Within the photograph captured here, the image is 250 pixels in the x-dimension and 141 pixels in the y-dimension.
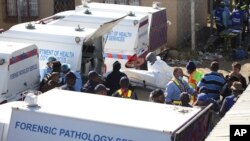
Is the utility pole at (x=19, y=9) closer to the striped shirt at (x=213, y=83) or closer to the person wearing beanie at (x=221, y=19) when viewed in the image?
the person wearing beanie at (x=221, y=19)

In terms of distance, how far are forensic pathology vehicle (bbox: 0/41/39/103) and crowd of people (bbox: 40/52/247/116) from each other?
257 mm

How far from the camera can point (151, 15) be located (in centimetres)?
1443

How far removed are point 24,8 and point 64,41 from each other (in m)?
8.38

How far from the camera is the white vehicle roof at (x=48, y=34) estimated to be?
1110 cm

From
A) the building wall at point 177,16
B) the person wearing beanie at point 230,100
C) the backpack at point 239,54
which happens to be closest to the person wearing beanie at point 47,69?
the person wearing beanie at point 230,100

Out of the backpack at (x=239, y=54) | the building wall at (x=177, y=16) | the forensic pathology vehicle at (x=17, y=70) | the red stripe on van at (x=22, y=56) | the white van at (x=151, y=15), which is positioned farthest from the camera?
the building wall at (x=177, y=16)

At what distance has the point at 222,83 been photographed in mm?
10195

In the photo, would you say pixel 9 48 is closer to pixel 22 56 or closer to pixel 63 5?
pixel 22 56

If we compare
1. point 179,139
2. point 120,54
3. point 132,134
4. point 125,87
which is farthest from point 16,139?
point 120,54

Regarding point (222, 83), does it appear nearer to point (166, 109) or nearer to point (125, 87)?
point (125, 87)

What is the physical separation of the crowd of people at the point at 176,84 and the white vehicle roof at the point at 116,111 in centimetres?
183

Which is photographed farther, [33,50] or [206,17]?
[206,17]

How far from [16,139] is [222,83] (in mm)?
4609

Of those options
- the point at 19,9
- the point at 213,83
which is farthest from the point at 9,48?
the point at 19,9
